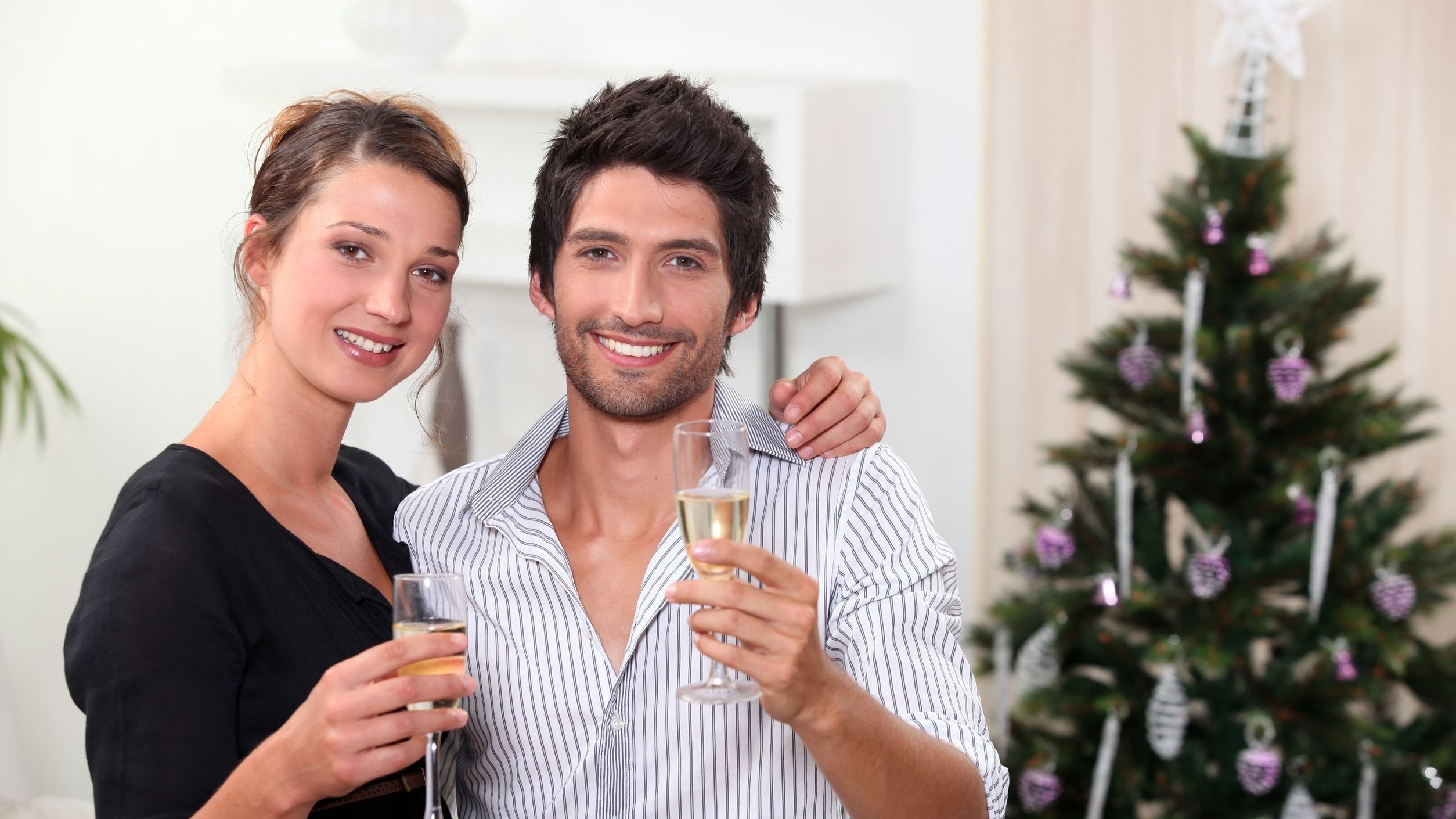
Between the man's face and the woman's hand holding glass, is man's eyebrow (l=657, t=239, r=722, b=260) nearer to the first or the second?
the man's face

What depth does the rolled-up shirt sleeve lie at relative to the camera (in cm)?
171

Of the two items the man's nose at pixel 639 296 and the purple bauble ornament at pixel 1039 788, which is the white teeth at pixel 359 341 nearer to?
the man's nose at pixel 639 296

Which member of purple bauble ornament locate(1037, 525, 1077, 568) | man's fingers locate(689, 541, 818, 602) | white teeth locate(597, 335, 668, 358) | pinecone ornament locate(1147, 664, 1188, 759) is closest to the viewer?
man's fingers locate(689, 541, 818, 602)

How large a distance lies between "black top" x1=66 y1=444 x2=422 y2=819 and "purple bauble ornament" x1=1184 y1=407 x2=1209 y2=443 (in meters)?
1.78

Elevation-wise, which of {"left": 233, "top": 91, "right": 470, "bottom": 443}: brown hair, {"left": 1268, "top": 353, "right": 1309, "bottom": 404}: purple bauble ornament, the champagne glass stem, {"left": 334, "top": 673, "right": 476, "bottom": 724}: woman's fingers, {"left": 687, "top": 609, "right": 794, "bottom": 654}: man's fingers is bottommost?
the champagne glass stem

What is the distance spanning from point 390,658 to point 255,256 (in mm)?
757

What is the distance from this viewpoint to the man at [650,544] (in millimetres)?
1785

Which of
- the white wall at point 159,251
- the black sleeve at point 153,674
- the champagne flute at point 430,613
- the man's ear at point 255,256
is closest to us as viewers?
the champagne flute at point 430,613

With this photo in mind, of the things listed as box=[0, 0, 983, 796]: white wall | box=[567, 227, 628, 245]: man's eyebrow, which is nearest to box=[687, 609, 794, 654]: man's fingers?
box=[567, 227, 628, 245]: man's eyebrow

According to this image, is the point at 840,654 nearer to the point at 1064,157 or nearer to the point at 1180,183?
the point at 1180,183

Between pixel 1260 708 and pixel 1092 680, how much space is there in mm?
344

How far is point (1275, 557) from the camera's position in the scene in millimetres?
2996

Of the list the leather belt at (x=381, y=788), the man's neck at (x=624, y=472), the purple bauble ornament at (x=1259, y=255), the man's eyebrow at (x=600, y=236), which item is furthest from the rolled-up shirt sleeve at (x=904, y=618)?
the purple bauble ornament at (x=1259, y=255)

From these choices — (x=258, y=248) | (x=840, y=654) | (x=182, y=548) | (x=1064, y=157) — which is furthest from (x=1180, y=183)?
(x=182, y=548)
